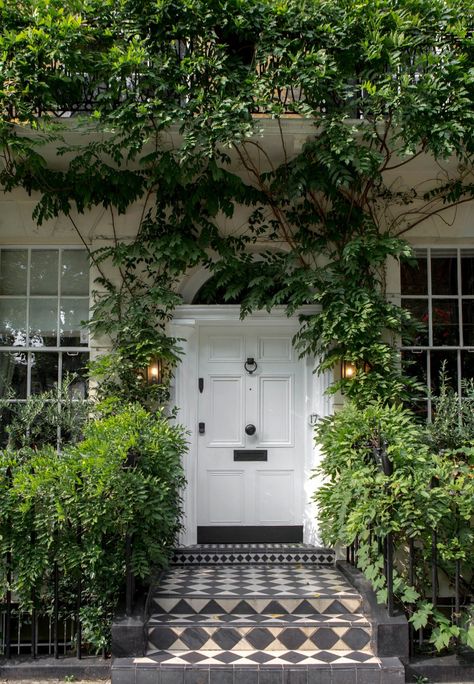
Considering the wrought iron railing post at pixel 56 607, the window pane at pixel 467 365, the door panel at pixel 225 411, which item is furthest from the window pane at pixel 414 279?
the wrought iron railing post at pixel 56 607

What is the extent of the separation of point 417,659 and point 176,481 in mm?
2276

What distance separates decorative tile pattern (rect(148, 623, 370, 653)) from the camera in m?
5.32

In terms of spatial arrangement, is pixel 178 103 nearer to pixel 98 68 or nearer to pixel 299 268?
pixel 98 68

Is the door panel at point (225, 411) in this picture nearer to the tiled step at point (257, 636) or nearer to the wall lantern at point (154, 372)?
the wall lantern at point (154, 372)

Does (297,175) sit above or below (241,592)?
above

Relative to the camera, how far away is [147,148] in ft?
22.3

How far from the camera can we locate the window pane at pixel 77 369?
721 cm

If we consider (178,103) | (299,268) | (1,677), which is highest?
(178,103)

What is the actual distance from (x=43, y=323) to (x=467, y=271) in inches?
172

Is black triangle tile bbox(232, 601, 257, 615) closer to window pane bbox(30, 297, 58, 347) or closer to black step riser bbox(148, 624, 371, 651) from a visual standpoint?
black step riser bbox(148, 624, 371, 651)

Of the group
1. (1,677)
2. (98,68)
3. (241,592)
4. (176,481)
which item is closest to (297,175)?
(98,68)

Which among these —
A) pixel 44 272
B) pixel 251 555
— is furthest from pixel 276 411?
pixel 44 272

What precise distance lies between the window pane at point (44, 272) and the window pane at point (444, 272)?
3.88 metres

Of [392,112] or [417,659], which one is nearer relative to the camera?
[417,659]
